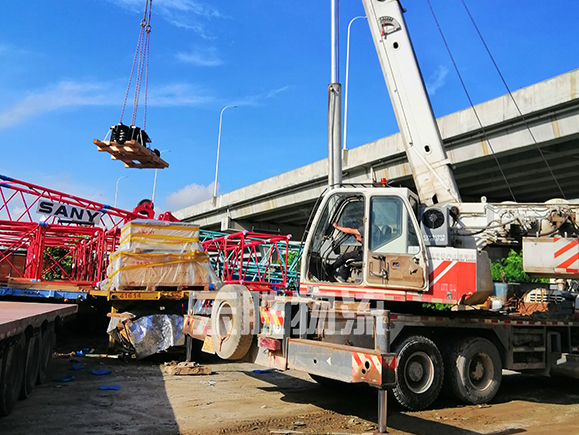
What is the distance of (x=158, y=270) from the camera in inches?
433

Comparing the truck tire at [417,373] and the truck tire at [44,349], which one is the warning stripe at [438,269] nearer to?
the truck tire at [417,373]

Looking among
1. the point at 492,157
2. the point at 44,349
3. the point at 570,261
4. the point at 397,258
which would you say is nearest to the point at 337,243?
the point at 397,258

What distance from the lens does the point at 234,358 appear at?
708 centimetres

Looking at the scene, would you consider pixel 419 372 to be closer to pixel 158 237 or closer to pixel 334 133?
pixel 334 133

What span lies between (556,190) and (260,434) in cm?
2177

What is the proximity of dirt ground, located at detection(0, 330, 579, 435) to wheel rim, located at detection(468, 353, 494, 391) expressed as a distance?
0.36 m

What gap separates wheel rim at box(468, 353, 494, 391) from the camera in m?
7.92

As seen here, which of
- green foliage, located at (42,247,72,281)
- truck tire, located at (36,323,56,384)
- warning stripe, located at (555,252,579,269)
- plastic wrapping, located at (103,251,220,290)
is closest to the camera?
warning stripe, located at (555,252,579,269)

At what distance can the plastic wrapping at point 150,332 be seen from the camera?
405 inches

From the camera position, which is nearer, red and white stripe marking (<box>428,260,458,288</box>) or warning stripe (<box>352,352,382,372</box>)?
warning stripe (<box>352,352,382,372</box>)

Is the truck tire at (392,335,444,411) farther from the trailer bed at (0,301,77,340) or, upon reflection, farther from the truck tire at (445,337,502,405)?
the trailer bed at (0,301,77,340)

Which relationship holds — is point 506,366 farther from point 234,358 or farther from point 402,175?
point 402,175

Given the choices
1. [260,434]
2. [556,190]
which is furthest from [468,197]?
[260,434]

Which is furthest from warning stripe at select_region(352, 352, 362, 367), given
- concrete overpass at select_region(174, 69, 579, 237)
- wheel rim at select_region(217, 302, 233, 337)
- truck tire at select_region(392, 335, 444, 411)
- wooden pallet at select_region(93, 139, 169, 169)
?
wooden pallet at select_region(93, 139, 169, 169)
